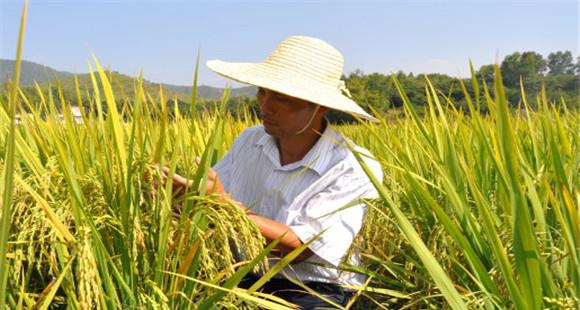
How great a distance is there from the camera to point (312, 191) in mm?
1872

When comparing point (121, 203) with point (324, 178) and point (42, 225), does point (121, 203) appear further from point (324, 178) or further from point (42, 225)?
point (324, 178)

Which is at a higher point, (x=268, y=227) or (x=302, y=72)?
(x=302, y=72)

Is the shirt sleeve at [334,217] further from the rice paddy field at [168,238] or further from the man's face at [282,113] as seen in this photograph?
the rice paddy field at [168,238]

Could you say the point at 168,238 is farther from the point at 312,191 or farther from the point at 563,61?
the point at 563,61

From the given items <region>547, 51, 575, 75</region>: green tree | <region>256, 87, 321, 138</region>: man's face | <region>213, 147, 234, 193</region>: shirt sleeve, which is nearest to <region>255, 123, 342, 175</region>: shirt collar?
<region>256, 87, 321, 138</region>: man's face

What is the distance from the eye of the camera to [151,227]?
1223 millimetres

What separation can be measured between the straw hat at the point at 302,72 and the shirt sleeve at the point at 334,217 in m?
0.25

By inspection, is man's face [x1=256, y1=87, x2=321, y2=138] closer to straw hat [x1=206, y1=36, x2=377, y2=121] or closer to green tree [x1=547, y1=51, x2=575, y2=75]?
straw hat [x1=206, y1=36, x2=377, y2=121]

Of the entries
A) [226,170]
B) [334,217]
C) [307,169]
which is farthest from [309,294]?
[226,170]

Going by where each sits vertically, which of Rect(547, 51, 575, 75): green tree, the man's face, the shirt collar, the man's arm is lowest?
the man's arm

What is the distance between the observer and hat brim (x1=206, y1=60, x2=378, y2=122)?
5.67 ft

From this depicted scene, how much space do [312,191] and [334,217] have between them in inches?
7.5

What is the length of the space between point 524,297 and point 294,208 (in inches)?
38.2

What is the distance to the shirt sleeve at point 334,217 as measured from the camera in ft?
5.42
